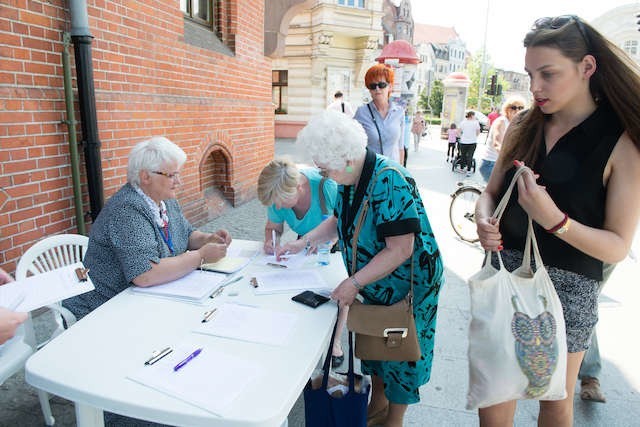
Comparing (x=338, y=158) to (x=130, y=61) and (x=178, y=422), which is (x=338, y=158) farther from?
(x=130, y=61)

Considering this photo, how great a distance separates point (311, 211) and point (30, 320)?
5.40 ft

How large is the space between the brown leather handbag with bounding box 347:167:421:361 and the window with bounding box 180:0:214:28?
510cm

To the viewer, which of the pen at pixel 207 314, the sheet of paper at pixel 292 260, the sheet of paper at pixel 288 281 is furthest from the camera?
the sheet of paper at pixel 292 260

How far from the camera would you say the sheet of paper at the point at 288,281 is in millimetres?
2037

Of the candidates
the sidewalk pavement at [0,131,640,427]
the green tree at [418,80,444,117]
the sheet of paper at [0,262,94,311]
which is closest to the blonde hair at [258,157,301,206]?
the sidewalk pavement at [0,131,640,427]

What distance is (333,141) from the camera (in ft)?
5.80

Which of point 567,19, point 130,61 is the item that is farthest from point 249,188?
point 567,19

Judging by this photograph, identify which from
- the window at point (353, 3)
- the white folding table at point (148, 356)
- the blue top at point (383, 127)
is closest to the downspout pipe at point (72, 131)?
the white folding table at point (148, 356)

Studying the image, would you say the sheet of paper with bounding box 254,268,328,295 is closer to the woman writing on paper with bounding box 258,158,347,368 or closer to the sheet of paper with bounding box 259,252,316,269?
the sheet of paper with bounding box 259,252,316,269

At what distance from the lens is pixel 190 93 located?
509cm

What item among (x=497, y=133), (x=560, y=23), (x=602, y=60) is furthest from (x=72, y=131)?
(x=497, y=133)

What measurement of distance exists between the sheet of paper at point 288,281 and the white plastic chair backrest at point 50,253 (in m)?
1.15

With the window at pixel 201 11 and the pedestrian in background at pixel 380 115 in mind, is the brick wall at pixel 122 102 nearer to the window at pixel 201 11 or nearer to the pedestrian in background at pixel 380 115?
the window at pixel 201 11

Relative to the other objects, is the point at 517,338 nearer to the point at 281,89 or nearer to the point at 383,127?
the point at 383,127
